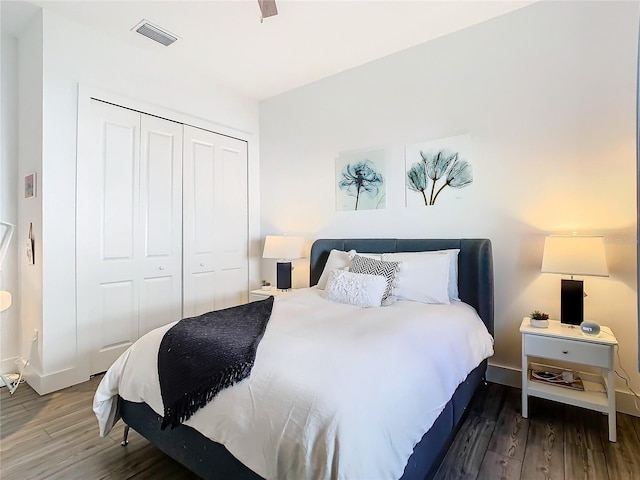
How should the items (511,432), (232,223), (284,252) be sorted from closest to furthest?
(511,432) → (284,252) → (232,223)

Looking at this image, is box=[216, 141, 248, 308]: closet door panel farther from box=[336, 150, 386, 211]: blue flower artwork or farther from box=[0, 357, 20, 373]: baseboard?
box=[0, 357, 20, 373]: baseboard

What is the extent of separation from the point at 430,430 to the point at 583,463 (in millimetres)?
975

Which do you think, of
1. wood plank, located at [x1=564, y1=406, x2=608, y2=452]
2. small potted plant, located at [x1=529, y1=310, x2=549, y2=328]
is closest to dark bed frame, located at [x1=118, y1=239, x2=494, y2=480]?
small potted plant, located at [x1=529, y1=310, x2=549, y2=328]

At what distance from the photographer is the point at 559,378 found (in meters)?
2.12

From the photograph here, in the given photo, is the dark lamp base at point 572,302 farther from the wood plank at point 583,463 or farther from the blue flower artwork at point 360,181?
the blue flower artwork at point 360,181

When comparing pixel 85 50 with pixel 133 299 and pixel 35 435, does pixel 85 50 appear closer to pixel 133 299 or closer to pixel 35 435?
pixel 133 299

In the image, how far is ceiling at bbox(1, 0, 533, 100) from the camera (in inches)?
94.7

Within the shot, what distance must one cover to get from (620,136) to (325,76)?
102 inches

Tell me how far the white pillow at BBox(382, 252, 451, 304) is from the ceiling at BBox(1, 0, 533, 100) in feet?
6.16

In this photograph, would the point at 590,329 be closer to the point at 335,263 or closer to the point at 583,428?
the point at 583,428

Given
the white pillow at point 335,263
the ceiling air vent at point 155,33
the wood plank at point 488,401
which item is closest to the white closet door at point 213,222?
the ceiling air vent at point 155,33

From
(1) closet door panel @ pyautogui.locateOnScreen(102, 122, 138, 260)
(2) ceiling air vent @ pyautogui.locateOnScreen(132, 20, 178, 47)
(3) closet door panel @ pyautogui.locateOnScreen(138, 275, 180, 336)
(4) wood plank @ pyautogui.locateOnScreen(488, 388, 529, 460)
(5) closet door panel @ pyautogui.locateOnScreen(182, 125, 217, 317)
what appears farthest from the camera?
(5) closet door panel @ pyautogui.locateOnScreen(182, 125, 217, 317)

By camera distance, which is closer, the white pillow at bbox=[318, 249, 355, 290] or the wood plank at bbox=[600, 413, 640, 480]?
the wood plank at bbox=[600, 413, 640, 480]

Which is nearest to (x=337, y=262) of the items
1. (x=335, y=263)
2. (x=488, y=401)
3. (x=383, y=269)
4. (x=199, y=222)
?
(x=335, y=263)
